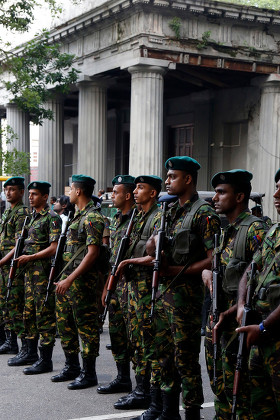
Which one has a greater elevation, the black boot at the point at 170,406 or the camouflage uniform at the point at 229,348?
the camouflage uniform at the point at 229,348

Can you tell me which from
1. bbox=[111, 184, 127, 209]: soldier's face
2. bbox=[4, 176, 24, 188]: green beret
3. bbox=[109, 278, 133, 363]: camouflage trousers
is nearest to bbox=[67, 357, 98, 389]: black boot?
bbox=[109, 278, 133, 363]: camouflage trousers

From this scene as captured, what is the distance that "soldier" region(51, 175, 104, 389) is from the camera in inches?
215

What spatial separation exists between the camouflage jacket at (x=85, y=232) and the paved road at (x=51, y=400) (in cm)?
116

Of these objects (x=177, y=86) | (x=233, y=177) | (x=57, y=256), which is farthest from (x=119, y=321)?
(x=177, y=86)

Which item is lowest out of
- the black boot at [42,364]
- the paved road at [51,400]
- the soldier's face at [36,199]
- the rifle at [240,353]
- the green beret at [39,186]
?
the paved road at [51,400]

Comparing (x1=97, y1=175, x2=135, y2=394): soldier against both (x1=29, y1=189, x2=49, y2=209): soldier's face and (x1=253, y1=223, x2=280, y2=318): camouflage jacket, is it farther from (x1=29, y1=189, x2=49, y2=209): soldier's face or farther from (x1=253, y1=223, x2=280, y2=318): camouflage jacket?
(x1=253, y1=223, x2=280, y2=318): camouflage jacket

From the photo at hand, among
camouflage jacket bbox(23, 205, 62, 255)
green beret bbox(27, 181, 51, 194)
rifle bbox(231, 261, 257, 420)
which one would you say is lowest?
rifle bbox(231, 261, 257, 420)

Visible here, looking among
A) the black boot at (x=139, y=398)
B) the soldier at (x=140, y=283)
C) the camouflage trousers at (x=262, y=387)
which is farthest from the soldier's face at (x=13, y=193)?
the camouflage trousers at (x=262, y=387)

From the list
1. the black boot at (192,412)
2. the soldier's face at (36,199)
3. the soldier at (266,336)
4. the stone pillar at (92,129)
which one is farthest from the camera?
the stone pillar at (92,129)

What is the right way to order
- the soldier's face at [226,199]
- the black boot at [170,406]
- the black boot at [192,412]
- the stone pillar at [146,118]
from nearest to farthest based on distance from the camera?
the soldier's face at [226,199], the black boot at [192,412], the black boot at [170,406], the stone pillar at [146,118]

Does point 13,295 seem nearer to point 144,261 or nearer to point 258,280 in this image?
point 144,261

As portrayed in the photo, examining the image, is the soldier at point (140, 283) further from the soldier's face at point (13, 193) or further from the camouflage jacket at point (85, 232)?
the soldier's face at point (13, 193)

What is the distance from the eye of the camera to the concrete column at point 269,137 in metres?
18.1

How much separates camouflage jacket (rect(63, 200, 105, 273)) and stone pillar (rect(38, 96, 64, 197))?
16.0m
